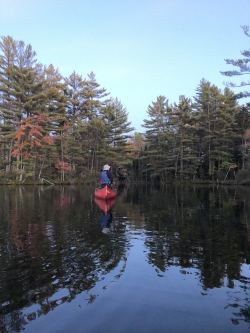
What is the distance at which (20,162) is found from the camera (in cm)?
2995

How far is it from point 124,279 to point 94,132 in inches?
1299

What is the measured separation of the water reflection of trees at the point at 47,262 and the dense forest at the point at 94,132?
2287 centimetres

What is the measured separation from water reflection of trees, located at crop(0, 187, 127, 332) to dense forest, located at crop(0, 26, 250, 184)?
22.9 metres

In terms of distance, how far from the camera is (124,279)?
460cm

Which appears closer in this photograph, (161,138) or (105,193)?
(105,193)

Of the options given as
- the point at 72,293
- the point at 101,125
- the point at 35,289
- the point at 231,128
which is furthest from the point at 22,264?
the point at 231,128

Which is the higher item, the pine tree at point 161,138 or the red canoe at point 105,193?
the pine tree at point 161,138

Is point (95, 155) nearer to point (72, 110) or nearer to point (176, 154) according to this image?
point (72, 110)

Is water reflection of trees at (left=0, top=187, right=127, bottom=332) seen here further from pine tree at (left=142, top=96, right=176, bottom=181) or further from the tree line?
pine tree at (left=142, top=96, right=176, bottom=181)

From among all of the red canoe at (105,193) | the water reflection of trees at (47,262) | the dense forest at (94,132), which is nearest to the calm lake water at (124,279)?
the water reflection of trees at (47,262)

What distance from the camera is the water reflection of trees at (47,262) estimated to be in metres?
3.75

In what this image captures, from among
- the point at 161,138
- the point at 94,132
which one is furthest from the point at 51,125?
the point at 161,138

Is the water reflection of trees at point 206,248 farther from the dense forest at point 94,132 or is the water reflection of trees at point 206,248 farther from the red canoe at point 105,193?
the dense forest at point 94,132

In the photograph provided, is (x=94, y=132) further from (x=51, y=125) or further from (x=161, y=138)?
(x=161, y=138)
